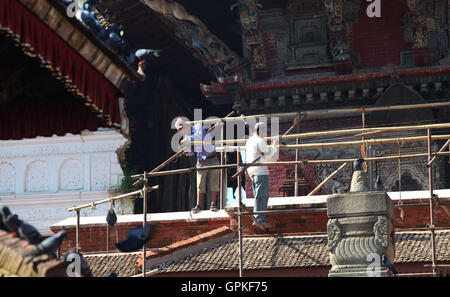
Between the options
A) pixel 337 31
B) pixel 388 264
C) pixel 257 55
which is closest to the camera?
pixel 388 264

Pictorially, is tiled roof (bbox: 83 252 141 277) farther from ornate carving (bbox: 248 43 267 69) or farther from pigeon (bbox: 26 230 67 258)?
pigeon (bbox: 26 230 67 258)

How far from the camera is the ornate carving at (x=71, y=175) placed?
26469 mm

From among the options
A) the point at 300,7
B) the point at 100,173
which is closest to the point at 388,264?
the point at 300,7

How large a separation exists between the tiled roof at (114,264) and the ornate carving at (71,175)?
7131 mm

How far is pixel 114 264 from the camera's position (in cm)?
1892

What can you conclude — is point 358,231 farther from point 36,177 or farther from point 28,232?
point 36,177

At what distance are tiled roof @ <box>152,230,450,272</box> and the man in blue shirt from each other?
1.44 m

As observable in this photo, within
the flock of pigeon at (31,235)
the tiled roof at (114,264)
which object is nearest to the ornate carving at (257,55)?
the tiled roof at (114,264)

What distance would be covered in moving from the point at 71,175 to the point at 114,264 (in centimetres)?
796

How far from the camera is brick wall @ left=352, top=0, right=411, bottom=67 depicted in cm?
2444

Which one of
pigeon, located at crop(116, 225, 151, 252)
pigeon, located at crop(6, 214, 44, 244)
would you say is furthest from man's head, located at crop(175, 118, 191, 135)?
pigeon, located at crop(6, 214, 44, 244)

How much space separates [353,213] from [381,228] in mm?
405
